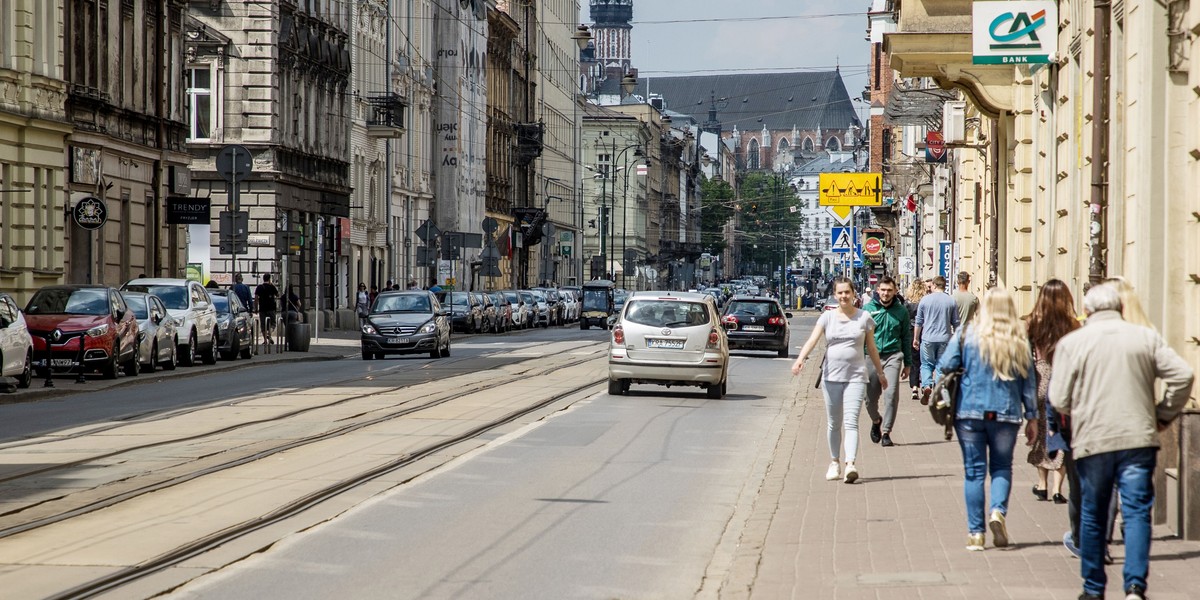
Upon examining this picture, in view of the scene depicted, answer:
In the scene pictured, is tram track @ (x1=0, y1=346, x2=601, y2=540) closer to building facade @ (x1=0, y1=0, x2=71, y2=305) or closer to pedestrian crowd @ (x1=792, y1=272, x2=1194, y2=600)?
pedestrian crowd @ (x1=792, y1=272, x2=1194, y2=600)

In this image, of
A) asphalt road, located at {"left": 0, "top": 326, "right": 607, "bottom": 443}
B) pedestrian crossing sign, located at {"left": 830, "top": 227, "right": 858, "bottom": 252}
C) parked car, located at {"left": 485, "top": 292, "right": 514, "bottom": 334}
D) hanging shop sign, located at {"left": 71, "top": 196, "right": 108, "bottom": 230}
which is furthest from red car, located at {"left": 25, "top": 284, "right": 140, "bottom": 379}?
parked car, located at {"left": 485, "top": 292, "right": 514, "bottom": 334}

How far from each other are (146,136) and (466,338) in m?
14.0

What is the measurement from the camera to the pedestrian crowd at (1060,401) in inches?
344

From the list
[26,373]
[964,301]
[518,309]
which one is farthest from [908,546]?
[518,309]

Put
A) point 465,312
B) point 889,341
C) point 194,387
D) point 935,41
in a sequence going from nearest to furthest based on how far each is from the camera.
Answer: point 889,341
point 935,41
point 194,387
point 465,312

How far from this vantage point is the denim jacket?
35.6 feet

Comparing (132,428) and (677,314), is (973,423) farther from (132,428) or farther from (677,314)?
(677,314)

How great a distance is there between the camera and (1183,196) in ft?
42.5

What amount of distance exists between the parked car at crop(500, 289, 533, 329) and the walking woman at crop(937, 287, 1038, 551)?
55.3 m

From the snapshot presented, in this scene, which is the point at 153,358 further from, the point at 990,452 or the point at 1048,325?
the point at 990,452

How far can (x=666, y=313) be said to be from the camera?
25.7 meters

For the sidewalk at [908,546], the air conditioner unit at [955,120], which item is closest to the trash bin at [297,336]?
the air conditioner unit at [955,120]

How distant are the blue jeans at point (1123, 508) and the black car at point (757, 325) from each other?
108 feet

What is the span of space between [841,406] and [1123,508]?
6.31 m
